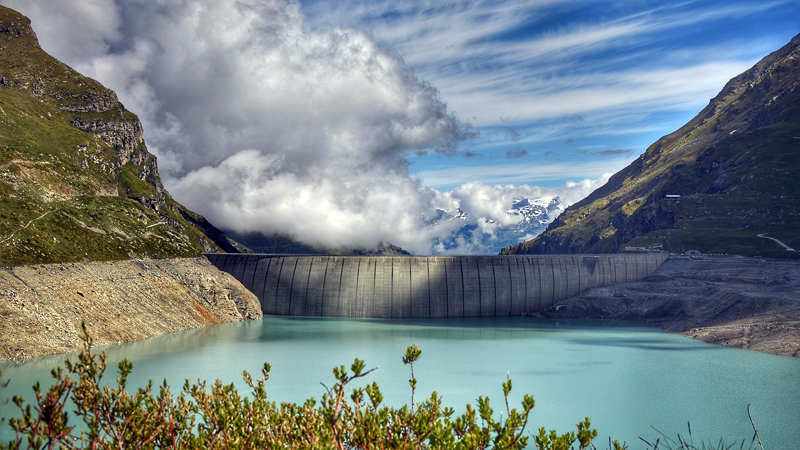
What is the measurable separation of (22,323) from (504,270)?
5129 centimetres

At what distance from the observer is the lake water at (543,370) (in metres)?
27.3

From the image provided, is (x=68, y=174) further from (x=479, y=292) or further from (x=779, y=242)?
(x=779, y=242)

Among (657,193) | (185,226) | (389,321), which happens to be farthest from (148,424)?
(657,193)

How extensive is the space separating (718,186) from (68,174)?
110086 mm

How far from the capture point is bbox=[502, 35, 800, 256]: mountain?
92.4m

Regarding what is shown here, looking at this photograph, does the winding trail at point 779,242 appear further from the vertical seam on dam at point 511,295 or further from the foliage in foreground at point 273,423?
the foliage in foreground at point 273,423

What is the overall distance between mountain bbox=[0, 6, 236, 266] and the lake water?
525 inches

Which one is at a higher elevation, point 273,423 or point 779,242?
point 779,242

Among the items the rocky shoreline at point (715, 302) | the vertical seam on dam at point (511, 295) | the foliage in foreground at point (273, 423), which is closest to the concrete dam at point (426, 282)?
the vertical seam on dam at point (511, 295)

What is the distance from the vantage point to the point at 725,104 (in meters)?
177

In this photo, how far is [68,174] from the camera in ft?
229

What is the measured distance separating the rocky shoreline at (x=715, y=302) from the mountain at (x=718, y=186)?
1327 centimetres

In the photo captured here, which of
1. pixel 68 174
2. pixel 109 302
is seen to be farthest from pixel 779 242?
pixel 68 174

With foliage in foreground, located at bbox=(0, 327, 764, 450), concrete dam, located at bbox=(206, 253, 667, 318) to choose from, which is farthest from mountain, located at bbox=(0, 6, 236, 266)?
foliage in foreground, located at bbox=(0, 327, 764, 450)
